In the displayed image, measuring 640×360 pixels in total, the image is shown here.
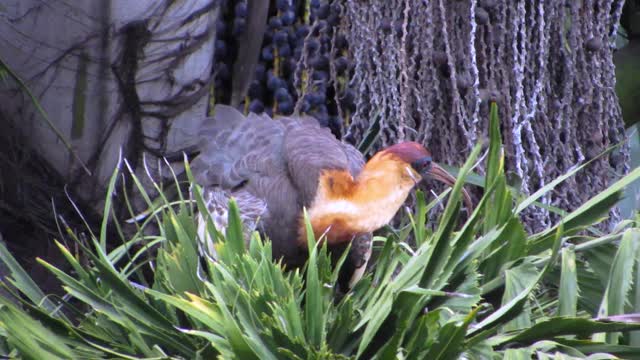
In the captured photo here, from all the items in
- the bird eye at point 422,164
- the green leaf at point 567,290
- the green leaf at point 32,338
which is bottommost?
the green leaf at point 32,338

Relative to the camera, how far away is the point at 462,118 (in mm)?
2441

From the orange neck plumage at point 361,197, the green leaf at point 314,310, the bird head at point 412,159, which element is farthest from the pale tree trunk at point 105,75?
the green leaf at point 314,310

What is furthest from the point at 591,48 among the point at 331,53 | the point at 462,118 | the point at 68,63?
the point at 68,63

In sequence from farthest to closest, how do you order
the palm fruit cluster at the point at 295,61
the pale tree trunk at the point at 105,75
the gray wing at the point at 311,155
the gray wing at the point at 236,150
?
1. the palm fruit cluster at the point at 295,61
2. the pale tree trunk at the point at 105,75
3. the gray wing at the point at 236,150
4. the gray wing at the point at 311,155

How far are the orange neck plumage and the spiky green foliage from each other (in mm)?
153

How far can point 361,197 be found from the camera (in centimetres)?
224

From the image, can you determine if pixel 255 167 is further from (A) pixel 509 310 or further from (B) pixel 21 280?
(A) pixel 509 310

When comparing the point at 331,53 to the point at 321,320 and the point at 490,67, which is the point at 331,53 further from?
the point at 321,320

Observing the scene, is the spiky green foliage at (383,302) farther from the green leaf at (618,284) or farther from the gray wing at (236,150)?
the gray wing at (236,150)

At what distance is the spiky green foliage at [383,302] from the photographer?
67.8 inches

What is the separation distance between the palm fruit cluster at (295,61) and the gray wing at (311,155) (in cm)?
25

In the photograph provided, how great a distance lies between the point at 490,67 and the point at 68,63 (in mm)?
1042

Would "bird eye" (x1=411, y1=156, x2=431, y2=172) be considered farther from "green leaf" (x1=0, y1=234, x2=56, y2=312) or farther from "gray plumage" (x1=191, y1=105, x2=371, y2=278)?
"green leaf" (x1=0, y1=234, x2=56, y2=312)

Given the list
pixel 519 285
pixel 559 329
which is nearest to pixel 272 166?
pixel 519 285
